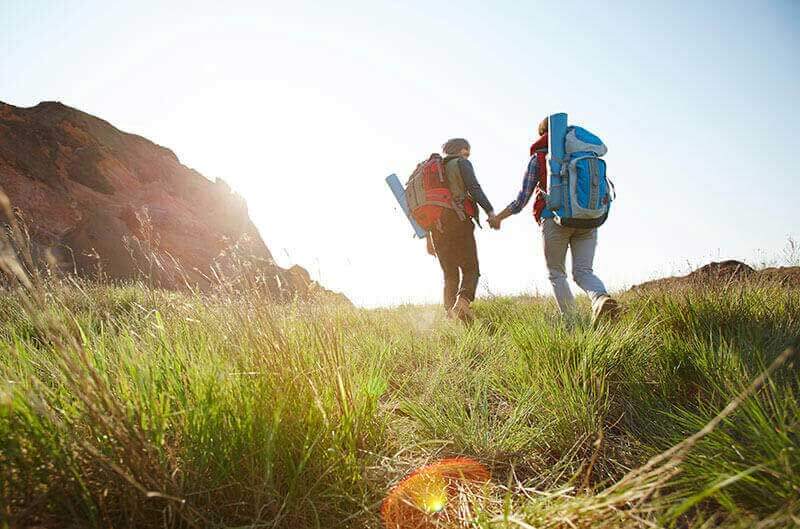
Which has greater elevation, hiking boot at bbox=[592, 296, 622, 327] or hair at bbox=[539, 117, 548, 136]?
hair at bbox=[539, 117, 548, 136]

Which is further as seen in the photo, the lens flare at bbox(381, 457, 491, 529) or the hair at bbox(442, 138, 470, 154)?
the hair at bbox(442, 138, 470, 154)

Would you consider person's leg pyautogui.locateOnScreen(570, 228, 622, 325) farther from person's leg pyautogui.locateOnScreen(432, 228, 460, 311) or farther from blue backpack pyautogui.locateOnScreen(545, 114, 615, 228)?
person's leg pyautogui.locateOnScreen(432, 228, 460, 311)

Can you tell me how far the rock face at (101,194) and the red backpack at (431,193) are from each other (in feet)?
35.2

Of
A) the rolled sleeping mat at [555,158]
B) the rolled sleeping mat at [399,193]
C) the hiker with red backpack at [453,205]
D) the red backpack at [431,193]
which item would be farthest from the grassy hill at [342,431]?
the rolled sleeping mat at [399,193]

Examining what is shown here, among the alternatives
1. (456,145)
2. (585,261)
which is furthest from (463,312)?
(456,145)

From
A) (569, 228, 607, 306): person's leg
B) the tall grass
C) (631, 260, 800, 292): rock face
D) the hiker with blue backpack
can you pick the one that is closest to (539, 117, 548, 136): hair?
the hiker with blue backpack

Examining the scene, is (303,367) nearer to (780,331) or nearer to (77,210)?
(780,331)

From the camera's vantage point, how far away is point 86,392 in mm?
892

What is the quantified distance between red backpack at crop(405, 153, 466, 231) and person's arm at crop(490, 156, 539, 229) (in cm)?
69

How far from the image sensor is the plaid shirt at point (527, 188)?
12.3 feet

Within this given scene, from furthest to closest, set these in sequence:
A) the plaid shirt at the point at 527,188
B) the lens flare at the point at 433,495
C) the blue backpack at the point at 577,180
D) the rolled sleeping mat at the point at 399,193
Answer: the rolled sleeping mat at the point at 399,193 → the plaid shirt at the point at 527,188 → the blue backpack at the point at 577,180 → the lens flare at the point at 433,495

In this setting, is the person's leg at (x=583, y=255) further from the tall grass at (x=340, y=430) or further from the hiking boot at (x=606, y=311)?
the tall grass at (x=340, y=430)

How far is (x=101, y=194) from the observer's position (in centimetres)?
2188

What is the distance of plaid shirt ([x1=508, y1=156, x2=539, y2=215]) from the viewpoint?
3.74 m
